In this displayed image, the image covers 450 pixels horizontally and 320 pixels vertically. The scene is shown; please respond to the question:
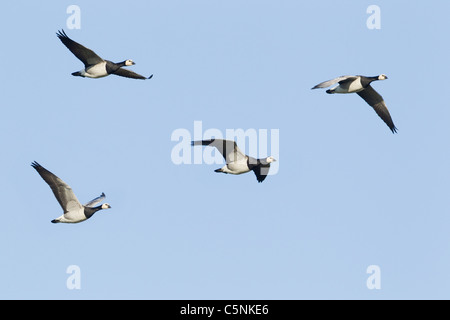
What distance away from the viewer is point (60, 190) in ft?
78.4

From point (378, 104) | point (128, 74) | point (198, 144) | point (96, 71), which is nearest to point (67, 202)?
point (198, 144)

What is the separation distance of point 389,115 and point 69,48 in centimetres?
954

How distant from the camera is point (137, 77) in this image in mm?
28859

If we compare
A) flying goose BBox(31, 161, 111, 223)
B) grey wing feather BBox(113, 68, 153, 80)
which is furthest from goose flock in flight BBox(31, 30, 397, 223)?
grey wing feather BBox(113, 68, 153, 80)

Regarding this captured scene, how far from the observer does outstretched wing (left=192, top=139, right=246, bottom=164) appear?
2385 centimetres

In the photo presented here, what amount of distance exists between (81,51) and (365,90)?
8206 millimetres

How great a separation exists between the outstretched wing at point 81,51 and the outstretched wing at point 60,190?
3.75m

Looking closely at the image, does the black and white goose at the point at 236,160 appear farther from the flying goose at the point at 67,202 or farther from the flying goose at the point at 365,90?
the flying goose at the point at 67,202

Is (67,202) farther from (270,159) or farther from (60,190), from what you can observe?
(270,159)

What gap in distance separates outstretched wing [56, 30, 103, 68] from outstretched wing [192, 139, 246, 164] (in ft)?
13.6

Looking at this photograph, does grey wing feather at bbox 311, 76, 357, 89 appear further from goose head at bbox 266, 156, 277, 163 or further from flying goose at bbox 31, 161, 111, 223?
flying goose at bbox 31, 161, 111, 223

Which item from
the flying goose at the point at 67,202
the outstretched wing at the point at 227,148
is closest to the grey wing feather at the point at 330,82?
the outstretched wing at the point at 227,148
